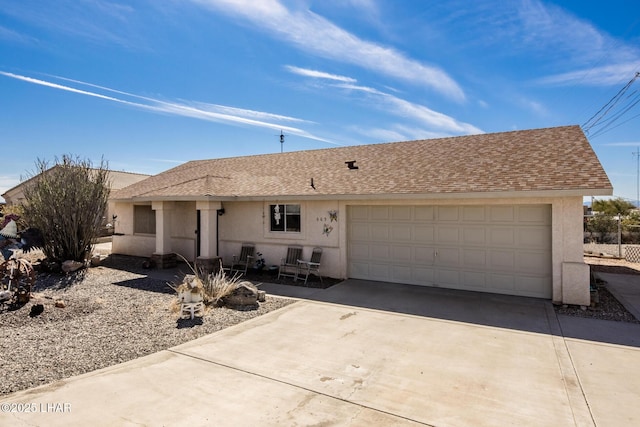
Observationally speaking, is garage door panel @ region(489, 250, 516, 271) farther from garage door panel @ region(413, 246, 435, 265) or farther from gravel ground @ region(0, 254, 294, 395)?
gravel ground @ region(0, 254, 294, 395)

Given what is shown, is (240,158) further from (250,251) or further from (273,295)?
(273,295)

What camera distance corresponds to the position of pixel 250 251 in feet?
42.3

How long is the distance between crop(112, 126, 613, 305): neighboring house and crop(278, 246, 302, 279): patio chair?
0.33m

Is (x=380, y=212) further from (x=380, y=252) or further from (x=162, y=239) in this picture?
(x=162, y=239)

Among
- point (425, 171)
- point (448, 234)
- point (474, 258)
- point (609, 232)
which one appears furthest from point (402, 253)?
point (609, 232)

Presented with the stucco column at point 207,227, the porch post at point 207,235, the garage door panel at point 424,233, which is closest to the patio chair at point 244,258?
the porch post at point 207,235

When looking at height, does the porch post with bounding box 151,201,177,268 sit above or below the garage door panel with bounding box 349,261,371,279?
above

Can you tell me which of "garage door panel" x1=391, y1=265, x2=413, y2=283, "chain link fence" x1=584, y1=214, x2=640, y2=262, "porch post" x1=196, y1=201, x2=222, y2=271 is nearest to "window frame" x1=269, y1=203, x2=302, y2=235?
"porch post" x1=196, y1=201, x2=222, y2=271

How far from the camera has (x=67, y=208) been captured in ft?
39.6

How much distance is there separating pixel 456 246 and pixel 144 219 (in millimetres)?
13485

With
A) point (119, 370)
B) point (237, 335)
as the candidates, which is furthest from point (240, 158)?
point (119, 370)

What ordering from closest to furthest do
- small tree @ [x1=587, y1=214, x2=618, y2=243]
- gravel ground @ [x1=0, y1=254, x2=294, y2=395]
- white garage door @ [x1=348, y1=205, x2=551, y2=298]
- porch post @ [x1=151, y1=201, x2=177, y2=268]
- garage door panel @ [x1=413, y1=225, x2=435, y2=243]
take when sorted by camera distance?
gravel ground @ [x1=0, y1=254, x2=294, y2=395]
white garage door @ [x1=348, y1=205, x2=551, y2=298]
garage door panel @ [x1=413, y1=225, x2=435, y2=243]
porch post @ [x1=151, y1=201, x2=177, y2=268]
small tree @ [x1=587, y1=214, x2=618, y2=243]

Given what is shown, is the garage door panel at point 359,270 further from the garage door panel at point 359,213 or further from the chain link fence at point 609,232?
the chain link fence at point 609,232

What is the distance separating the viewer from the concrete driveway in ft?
12.5
